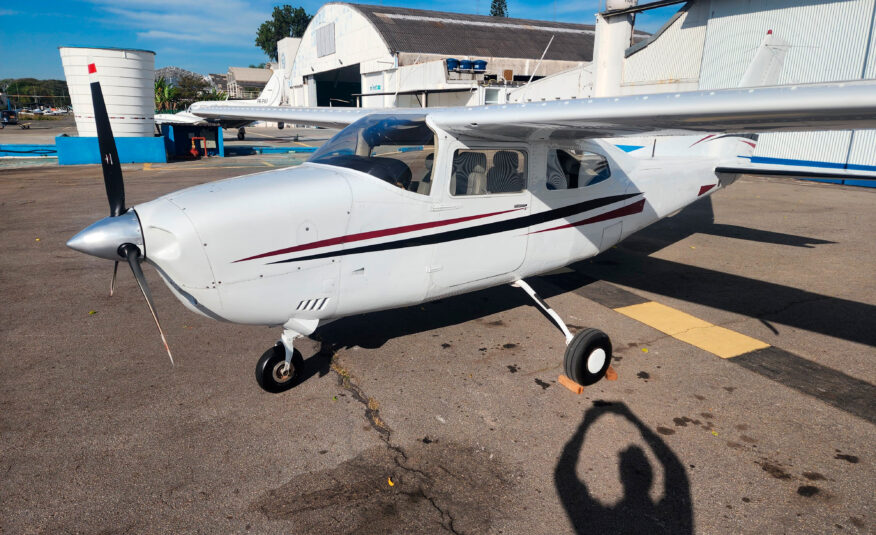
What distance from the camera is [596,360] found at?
15.4ft

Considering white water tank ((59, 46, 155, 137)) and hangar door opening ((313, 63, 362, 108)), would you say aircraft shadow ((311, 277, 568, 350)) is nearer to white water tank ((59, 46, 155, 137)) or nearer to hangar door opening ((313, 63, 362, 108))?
white water tank ((59, 46, 155, 137))

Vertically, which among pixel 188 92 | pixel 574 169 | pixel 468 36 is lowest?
pixel 574 169

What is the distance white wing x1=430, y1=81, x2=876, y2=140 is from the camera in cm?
280

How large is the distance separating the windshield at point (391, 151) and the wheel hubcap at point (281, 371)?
1.83 metres

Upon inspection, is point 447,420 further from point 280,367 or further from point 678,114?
point 678,114

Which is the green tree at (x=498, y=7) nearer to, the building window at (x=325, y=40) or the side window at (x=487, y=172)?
the building window at (x=325, y=40)

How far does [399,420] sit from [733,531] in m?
2.38

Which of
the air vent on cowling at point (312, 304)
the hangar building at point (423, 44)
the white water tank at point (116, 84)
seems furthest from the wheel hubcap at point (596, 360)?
the hangar building at point (423, 44)

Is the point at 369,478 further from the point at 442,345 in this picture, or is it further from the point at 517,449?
the point at 442,345

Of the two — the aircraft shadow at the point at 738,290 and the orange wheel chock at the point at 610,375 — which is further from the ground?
the aircraft shadow at the point at 738,290

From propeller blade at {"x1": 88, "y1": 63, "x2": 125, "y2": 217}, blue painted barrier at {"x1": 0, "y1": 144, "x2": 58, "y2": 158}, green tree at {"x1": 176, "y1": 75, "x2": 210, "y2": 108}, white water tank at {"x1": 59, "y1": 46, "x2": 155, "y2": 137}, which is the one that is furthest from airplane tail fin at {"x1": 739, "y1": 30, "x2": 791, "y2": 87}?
green tree at {"x1": 176, "y1": 75, "x2": 210, "y2": 108}

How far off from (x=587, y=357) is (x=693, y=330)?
6.84 feet

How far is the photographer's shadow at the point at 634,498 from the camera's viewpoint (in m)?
3.04

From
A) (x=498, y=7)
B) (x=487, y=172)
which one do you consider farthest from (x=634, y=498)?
(x=498, y=7)
